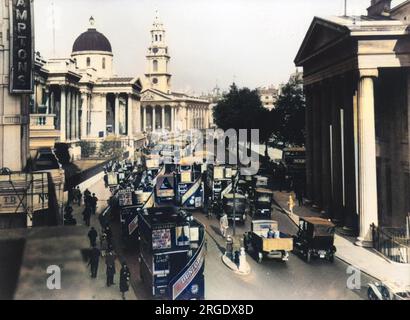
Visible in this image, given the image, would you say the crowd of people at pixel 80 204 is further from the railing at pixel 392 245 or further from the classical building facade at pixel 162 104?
the classical building facade at pixel 162 104

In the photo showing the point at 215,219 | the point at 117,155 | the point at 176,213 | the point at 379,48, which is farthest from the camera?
the point at 117,155

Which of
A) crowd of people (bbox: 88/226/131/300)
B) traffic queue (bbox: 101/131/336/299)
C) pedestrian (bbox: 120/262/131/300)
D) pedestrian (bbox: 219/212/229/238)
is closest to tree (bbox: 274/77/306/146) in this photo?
traffic queue (bbox: 101/131/336/299)

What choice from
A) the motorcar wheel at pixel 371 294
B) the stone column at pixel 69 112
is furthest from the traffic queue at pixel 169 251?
the stone column at pixel 69 112

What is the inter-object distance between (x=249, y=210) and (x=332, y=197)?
602cm

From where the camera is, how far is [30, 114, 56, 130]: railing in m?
33.2

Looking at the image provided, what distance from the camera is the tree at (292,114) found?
53.4 m

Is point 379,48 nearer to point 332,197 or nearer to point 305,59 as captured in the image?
point 305,59

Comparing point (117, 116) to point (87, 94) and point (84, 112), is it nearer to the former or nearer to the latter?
point (87, 94)

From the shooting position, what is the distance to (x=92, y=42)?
72000 millimetres

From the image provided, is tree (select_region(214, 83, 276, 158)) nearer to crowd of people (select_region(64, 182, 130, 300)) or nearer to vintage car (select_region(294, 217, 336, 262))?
crowd of people (select_region(64, 182, 130, 300))

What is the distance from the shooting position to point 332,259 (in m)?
20.5

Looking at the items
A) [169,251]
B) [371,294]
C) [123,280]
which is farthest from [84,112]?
[371,294]
